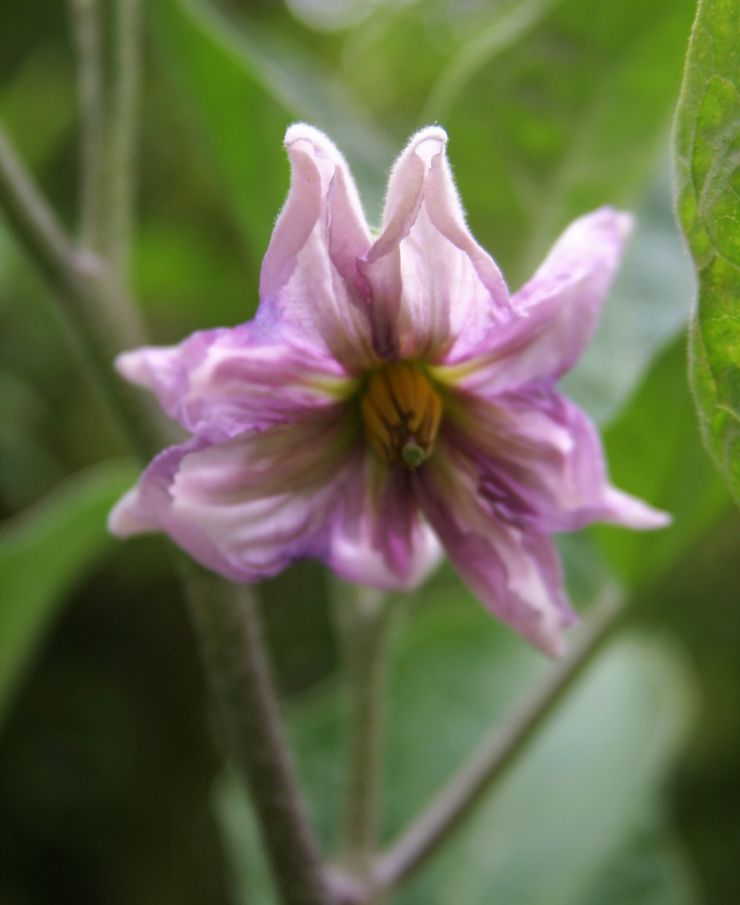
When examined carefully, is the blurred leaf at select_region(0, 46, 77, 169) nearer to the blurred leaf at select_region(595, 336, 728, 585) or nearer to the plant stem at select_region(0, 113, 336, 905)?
the plant stem at select_region(0, 113, 336, 905)

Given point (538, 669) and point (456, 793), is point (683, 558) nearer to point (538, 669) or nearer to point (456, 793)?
point (456, 793)

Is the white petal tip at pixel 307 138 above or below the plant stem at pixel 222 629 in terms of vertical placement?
above

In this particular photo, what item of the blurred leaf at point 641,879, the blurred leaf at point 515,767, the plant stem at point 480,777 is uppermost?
the plant stem at point 480,777

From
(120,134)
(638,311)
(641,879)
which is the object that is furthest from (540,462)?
(641,879)

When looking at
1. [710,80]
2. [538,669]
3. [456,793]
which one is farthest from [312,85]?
[710,80]

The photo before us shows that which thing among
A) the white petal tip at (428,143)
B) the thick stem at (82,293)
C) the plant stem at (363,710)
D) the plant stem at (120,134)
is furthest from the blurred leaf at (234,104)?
the white petal tip at (428,143)

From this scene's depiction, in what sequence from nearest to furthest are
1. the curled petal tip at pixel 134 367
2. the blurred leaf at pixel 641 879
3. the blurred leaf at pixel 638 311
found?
the curled petal tip at pixel 134 367 → the blurred leaf at pixel 638 311 → the blurred leaf at pixel 641 879

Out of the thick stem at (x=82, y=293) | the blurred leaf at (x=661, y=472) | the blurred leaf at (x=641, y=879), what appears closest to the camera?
the thick stem at (x=82, y=293)

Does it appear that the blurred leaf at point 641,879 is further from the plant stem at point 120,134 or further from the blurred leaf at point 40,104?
the blurred leaf at point 40,104
